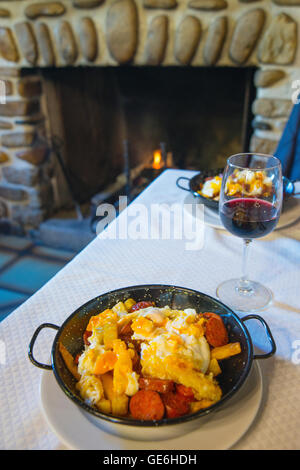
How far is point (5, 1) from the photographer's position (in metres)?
1.81

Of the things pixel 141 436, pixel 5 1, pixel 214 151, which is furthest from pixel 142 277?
pixel 5 1

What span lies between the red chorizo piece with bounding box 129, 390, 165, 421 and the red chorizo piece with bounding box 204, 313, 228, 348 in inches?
4.3

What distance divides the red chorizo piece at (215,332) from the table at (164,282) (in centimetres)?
8

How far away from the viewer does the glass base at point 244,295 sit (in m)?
0.67

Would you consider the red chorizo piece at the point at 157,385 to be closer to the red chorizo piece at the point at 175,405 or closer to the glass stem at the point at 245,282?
the red chorizo piece at the point at 175,405

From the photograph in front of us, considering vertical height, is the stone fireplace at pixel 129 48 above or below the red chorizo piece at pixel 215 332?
above

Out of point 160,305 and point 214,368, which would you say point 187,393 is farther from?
point 160,305

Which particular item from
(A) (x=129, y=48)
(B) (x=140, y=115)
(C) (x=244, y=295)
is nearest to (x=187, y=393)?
(C) (x=244, y=295)

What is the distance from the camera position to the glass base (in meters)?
0.67

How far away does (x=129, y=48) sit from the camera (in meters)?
1.73

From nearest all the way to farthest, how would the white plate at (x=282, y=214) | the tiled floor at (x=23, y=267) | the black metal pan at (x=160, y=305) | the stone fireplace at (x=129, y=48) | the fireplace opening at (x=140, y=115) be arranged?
1. the black metal pan at (x=160, y=305)
2. the white plate at (x=282, y=214)
3. the stone fireplace at (x=129, y=48)
4. the tiled floor at (x=23, y=267)
5. the fireplace opening at (x=140, y=115)

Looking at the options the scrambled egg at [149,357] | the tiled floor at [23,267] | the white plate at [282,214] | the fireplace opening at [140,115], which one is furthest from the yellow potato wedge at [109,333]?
the fireplace opening at [140,115]

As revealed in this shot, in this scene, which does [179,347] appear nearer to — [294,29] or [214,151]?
[294,29]

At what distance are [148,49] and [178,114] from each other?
0.49 meters
